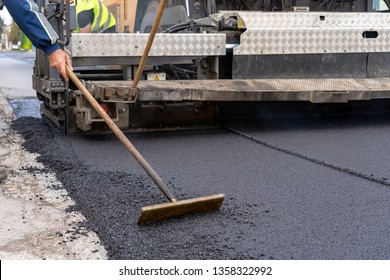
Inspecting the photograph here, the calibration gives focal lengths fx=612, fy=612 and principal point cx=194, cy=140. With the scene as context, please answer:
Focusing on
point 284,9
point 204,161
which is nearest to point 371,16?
point 284,9

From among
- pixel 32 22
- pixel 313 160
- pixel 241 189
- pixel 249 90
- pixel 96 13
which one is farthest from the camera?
pixel 96 13

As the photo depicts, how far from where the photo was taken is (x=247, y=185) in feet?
11.9

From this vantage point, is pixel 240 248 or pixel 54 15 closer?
pixel 240 248

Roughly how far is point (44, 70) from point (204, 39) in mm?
1666

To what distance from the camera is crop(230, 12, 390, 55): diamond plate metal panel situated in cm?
538

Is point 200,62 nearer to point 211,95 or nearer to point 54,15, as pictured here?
point 211,95

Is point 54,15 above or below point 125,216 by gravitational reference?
above

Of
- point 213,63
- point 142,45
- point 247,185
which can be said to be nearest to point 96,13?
point 142,45

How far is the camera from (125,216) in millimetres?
3045

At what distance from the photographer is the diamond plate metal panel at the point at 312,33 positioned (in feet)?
17.7

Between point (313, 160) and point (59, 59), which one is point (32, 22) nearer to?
point (59, 59)

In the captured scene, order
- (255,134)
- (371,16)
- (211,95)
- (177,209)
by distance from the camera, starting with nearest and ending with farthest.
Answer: (177,209) → (211,95) → (255,134) → (371,16)

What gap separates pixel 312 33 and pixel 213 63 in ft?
3.08

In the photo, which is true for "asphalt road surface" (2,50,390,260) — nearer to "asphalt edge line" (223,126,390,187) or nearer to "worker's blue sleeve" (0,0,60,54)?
"asphalt edge line" (223,126,390,187)
